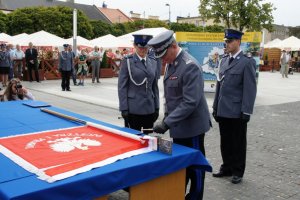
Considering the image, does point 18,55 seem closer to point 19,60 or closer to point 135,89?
point 19,60

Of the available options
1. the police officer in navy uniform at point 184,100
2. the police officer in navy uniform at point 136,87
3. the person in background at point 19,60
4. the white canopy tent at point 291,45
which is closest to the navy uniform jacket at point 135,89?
the police officer in navy uniform at point 136,87

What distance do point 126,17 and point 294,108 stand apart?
8456 centimetres

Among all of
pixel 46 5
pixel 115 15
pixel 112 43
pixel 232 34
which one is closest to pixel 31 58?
pixel 112 43

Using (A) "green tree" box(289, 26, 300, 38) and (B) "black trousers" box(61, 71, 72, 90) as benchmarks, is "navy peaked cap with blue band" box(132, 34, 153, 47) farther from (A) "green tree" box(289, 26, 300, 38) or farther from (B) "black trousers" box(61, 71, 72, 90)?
(A) "green tree" box(289, 26, 300, 38)

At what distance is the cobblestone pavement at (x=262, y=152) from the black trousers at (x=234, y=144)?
0.62 feet

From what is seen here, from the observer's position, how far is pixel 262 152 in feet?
19.5

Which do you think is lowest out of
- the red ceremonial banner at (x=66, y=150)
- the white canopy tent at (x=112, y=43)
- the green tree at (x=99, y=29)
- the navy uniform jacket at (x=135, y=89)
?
the red ceremonial banner at (x=66, y=150)

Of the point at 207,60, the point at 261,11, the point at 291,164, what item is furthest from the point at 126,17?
the point at 291,164

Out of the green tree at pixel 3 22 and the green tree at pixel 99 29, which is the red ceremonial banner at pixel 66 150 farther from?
the green tree at pixel 99 29

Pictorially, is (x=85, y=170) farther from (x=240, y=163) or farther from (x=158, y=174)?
(x=240, y=163)

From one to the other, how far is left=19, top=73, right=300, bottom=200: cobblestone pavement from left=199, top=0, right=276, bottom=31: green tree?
19.4 m

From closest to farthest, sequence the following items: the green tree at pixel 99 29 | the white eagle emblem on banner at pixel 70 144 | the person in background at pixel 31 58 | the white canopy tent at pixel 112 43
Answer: the white eagle emblem on banner at pixel 70 144 → the person in background at pixel 31 58 → the white canopy tent at pixel 112 43 → the green tree at pixel 99 29

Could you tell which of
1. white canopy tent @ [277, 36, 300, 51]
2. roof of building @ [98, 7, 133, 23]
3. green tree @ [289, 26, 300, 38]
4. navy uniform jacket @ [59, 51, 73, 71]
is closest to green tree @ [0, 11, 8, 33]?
white canopy tent @ [277, 36, 300, 51]

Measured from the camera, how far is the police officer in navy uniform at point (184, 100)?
3.14 metres
